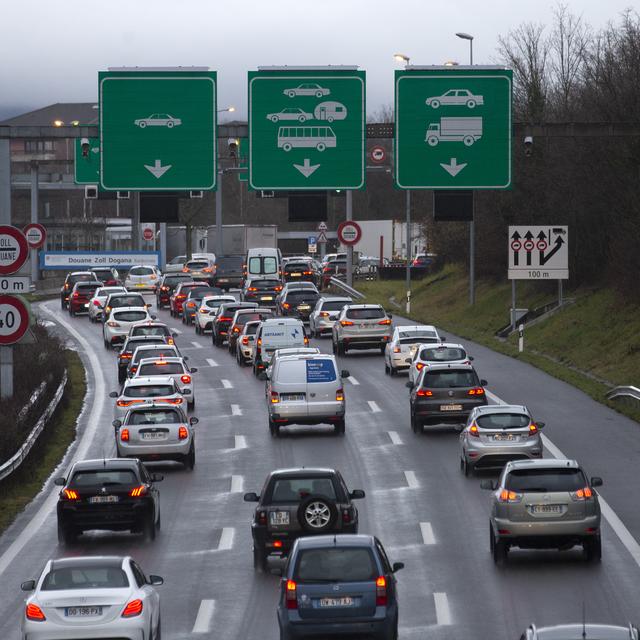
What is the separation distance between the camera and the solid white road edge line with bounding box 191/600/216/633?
19.3m

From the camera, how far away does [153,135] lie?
1427 inches

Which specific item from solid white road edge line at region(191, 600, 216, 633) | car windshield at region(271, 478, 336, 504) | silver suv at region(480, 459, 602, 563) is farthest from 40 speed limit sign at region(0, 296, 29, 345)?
silver suv at region(480, 459, 602, 563)

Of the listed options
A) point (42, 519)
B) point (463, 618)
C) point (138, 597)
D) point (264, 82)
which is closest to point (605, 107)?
point (264, 82)

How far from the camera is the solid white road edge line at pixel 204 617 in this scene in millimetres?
19266

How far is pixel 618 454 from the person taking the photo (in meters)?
33.5

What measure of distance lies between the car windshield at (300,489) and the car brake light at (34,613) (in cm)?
695

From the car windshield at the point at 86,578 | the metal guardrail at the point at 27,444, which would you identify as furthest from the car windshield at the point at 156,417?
the car windshield at the point at 86,578

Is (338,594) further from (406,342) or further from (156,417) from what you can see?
(406,342)

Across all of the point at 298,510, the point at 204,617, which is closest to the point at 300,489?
the point at 298,510

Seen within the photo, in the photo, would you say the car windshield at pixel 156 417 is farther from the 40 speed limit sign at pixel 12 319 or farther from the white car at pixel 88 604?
the white car at pixel 88 604

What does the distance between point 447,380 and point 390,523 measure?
402 inches

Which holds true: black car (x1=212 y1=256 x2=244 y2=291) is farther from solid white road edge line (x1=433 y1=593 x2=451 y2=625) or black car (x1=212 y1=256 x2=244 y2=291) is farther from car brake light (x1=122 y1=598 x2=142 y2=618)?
car brake light (x1=122 y1=598 x2=142 y2=618)

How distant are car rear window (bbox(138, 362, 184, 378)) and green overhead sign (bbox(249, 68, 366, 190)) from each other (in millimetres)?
8379

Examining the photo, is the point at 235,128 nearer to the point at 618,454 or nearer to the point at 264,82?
the point at 264,82
